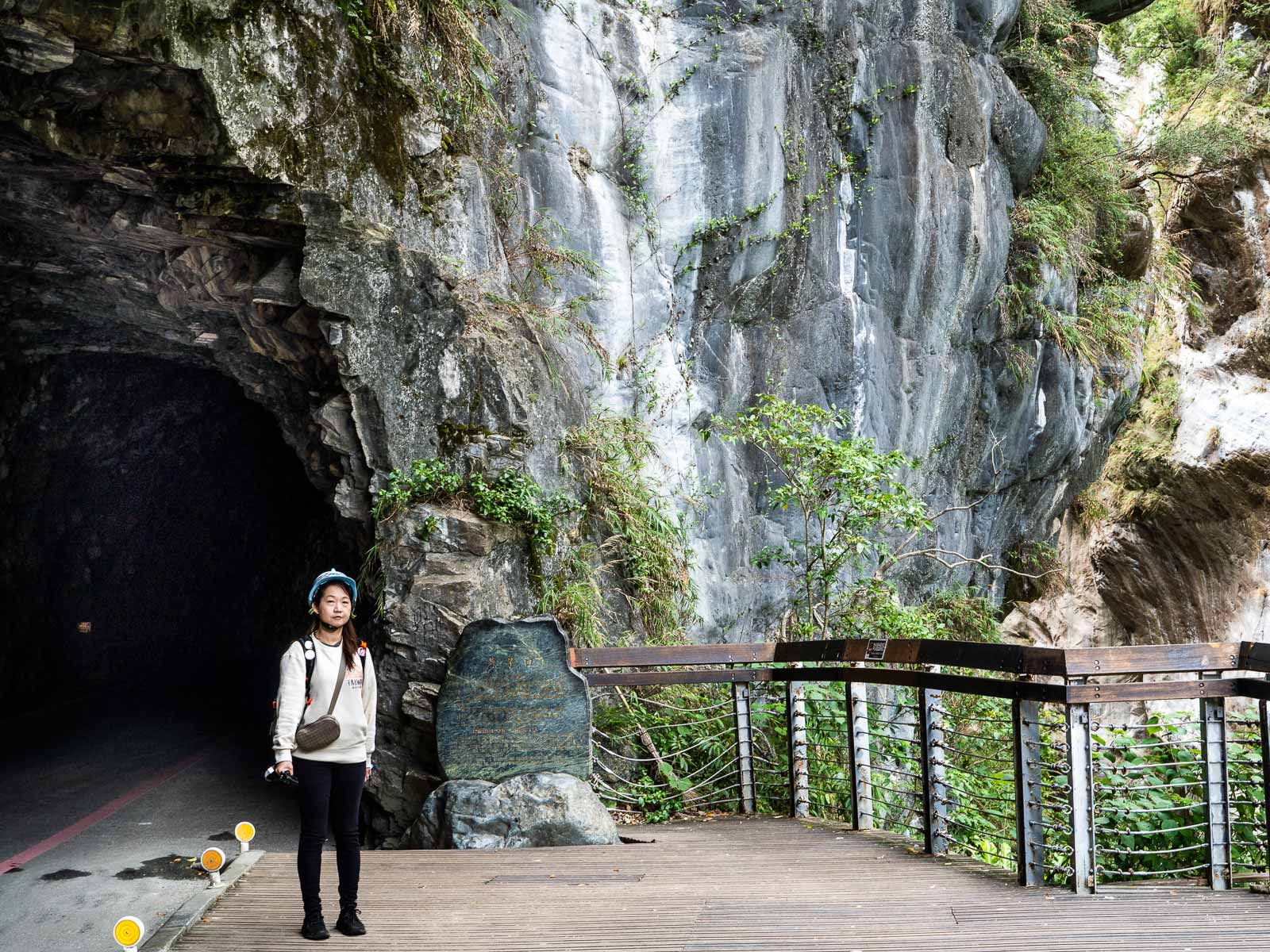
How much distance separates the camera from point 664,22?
11180 millimetres

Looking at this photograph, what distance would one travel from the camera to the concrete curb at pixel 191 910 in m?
4.18

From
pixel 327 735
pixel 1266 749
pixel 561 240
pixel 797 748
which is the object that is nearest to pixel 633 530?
pixel 797 748

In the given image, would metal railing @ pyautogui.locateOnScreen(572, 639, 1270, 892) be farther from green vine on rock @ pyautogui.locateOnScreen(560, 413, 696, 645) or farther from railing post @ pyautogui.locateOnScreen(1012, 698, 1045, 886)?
green vine on rock @ pyautogui.locateOnScreen(560, 413, 696, 645)

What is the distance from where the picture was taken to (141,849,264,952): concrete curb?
165 inches

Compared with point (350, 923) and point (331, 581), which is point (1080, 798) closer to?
point (350, 923)

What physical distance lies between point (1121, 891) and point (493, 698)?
3.85m

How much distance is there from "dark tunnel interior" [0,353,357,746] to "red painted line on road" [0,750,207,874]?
3.59 feet

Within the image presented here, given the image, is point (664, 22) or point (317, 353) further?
point (664, 22)

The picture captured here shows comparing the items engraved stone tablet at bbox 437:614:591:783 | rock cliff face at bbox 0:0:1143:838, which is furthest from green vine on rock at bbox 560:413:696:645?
engraved stone tablet at bbox 437:614:591:783

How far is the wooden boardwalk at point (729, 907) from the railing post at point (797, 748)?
807 mm

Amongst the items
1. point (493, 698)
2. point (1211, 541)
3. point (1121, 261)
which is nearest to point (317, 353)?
point (493, 698)

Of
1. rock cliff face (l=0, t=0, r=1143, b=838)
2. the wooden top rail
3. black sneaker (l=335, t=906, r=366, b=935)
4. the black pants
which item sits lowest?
black sneaker (l=335, t=906, r=366, b=935)

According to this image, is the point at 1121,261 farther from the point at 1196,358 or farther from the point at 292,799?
the point at 292,799

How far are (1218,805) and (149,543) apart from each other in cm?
1440
